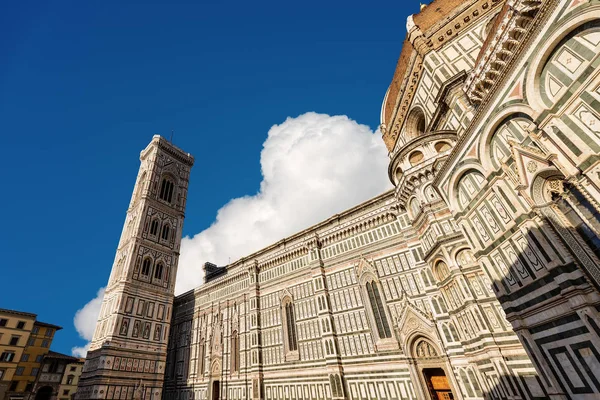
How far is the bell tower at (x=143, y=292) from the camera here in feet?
85.0

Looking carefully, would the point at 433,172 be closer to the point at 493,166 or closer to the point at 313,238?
the point at 493,166

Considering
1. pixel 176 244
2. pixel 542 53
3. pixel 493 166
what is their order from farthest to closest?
pixel 176 244 < pixel 493 166 < pixel 542 53

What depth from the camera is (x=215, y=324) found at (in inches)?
1145

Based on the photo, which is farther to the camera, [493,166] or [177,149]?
[177,149]

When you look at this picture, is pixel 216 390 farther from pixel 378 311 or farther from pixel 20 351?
pixel 20 351

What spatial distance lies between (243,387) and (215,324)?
7.13 metres

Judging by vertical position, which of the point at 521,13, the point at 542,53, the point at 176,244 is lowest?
the point at 542,53

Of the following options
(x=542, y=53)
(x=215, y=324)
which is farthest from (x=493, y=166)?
(x=215, y=324)

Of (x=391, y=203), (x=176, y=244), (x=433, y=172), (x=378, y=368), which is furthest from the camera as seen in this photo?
(x=176, y=244)

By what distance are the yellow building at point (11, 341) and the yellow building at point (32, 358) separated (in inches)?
20.1

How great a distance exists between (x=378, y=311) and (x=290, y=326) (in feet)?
26.1

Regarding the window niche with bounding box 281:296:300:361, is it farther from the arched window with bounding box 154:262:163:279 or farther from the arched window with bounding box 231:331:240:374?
the arched window with bounding box 154:262:163:279

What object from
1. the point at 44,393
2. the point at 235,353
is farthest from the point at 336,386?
the point at 44,393

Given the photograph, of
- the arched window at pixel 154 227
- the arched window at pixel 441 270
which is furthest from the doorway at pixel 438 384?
the arched window at pixel 154 227
